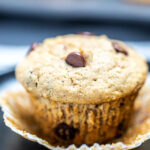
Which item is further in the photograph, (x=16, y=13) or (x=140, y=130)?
(x=16, y=13)

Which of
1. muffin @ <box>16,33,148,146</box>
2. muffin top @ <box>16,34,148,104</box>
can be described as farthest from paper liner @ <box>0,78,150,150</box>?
muffin top @ <box>16,34,148,104</box>

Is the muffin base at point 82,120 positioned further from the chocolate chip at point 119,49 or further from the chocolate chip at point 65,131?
the chocolate chip at point 119,49

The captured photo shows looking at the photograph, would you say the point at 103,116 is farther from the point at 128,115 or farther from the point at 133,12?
the point at 133,12

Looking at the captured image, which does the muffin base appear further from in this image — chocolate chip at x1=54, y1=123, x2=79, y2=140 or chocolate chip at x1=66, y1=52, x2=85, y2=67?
chocolate chip at x1=66, y1=52, x2=85, y2=67

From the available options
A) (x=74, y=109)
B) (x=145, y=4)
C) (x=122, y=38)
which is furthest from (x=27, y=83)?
(x=145, y=4)

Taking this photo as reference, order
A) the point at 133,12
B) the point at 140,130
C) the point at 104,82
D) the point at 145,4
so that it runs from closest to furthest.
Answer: the point at 104,82 < the point at 140,130 < the point at 133,12 < the point at 145,4

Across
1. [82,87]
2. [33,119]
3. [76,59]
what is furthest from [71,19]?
[82,87]

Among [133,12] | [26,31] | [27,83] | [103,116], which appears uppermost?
[27,83]

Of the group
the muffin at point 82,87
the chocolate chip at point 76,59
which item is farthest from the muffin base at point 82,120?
the chocolate chip at point 76,59
